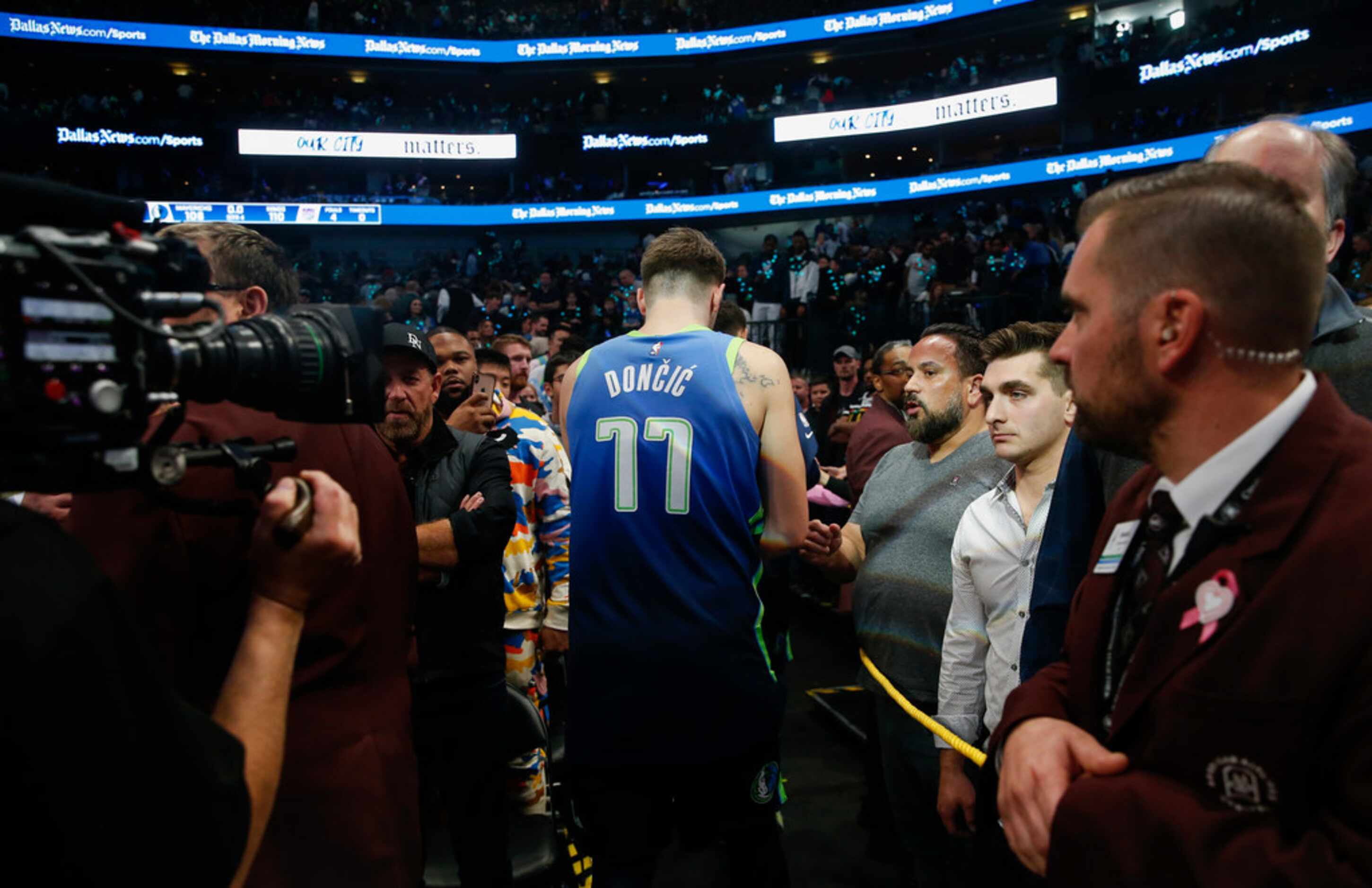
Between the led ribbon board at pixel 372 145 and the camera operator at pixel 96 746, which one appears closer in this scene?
the camera operator at pixel 96 746

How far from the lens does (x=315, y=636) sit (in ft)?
4.72

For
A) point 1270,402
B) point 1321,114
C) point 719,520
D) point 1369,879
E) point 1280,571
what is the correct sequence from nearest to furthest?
point 1369,879 < point 1280,571 < point 1270,402 < point 719,520 < point 1321,114

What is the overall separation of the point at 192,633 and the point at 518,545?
2.32 metres

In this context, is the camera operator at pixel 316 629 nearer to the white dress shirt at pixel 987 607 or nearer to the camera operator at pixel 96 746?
the camera operator at pixel 96 746

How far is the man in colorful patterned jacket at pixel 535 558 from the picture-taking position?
361 cm

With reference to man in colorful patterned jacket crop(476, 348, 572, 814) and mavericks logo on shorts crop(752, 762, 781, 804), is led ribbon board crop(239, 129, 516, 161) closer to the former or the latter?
man in colorful patterned jacket crop(476, 348, 572, 814)

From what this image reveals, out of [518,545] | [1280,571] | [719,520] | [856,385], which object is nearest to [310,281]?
[856,385]

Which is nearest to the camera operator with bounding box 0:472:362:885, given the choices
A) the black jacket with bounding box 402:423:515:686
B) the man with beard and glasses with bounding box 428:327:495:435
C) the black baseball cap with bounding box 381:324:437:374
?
the black jacket with bounding box 402:423:515:686

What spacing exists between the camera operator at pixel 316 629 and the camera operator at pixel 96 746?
302mm

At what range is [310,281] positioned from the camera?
21672 mm

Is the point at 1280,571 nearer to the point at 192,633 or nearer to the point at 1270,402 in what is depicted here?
the point at 1270,402

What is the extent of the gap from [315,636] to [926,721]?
1.62m

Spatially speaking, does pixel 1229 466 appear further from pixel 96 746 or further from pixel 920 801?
pixel 920 801

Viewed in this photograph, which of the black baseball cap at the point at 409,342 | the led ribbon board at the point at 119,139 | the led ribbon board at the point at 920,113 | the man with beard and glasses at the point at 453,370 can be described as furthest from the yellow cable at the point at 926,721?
the led ribbon board at the point at 119,139
